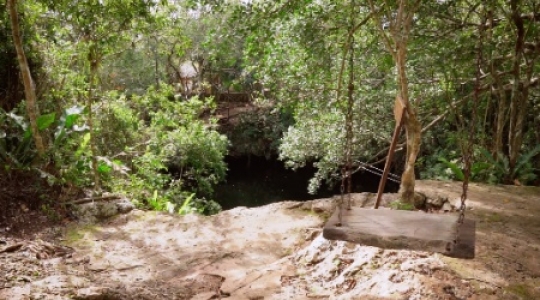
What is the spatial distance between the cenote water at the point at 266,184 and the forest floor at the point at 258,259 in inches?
367

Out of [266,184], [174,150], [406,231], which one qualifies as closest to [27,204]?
[174,150]

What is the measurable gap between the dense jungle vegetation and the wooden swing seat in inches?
25.4

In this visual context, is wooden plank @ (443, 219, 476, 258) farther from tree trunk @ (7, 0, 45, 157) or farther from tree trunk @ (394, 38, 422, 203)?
tree trunk @ (7, 0, 45, 157)

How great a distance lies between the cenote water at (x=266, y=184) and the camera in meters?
15.6

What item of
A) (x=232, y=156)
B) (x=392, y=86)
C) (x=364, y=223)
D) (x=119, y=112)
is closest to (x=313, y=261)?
(x=364, y=223)

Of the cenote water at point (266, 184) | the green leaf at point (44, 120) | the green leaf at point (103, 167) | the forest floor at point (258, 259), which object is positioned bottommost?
the cenote water at point (266, 184)

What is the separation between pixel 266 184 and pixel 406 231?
47.7 ft

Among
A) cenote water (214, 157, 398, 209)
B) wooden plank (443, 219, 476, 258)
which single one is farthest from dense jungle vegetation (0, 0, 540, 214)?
cenote water (214, 157, 398, 209)

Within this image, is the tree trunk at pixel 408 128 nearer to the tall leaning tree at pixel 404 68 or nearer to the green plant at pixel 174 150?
the tall leaning tree at pixel 404 68

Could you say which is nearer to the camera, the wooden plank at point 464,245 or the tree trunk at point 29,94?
the wooden plank at point 464,245

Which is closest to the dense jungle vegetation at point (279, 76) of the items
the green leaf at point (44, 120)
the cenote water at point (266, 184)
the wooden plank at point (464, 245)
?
the green leaf at point (44, 120)

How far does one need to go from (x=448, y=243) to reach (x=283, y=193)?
13720 millimetres

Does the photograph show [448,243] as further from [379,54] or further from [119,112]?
[119,112]

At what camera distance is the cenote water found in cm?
1558
